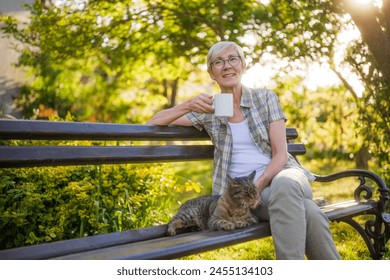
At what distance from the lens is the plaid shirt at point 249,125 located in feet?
11.0

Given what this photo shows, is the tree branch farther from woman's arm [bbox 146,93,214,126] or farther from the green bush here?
woman's arm [bbox 146,93,214,126]

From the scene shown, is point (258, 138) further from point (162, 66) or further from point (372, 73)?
point (162, 66)

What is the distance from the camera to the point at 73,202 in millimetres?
4180

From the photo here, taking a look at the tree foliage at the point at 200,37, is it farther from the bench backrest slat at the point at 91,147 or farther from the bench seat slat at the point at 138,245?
the bench seat slat at the point at 138,245

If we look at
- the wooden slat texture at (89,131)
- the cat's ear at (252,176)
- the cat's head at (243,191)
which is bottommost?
the cat's head at (243,191)

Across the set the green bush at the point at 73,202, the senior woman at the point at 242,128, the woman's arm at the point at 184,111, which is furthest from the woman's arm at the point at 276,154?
the green bush at the point at 73,202

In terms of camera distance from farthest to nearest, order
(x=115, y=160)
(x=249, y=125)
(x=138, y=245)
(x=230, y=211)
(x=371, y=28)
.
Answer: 1. (x=371, y=28)
2. (x=249, y=125)
3. (x=115, y=160)
4. (x=230, y=211)
5. (x=138, y=245)

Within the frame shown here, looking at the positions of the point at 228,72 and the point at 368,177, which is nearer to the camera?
the point at 228,72

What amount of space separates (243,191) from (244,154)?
1.41 feet

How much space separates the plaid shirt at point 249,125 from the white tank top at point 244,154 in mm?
30

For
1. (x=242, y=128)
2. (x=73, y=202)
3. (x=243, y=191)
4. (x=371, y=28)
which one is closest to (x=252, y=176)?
(x=243, y=191)

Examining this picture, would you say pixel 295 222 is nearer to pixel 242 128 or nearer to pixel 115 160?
pixel 242 128
